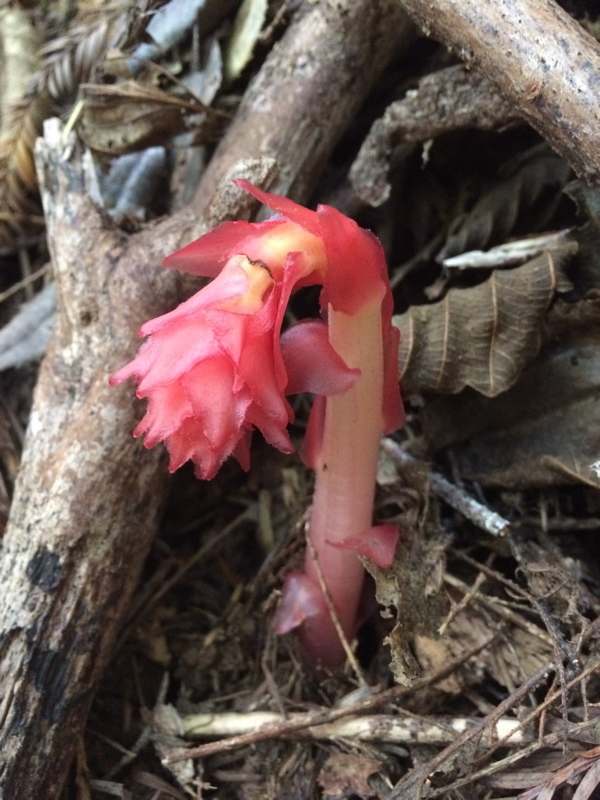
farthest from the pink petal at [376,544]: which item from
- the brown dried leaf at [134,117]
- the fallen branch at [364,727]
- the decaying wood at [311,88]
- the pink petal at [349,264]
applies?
the brown dried leaf at [134,117]

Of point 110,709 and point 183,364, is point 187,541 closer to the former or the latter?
point 110,709

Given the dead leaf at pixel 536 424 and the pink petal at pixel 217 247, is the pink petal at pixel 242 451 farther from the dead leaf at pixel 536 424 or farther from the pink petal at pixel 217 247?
the dead leaf at pixel 536 424

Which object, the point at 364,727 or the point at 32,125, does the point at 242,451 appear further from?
the point at 32,125

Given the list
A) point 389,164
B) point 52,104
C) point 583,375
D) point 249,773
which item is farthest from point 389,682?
point 52,104

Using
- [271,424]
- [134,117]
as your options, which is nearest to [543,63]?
[271,424]

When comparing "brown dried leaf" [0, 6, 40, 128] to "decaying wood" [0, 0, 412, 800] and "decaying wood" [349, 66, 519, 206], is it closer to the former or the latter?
"decaying wood" [0, 0, 412, 800]

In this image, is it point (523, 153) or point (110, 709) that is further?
point (523, 153)
